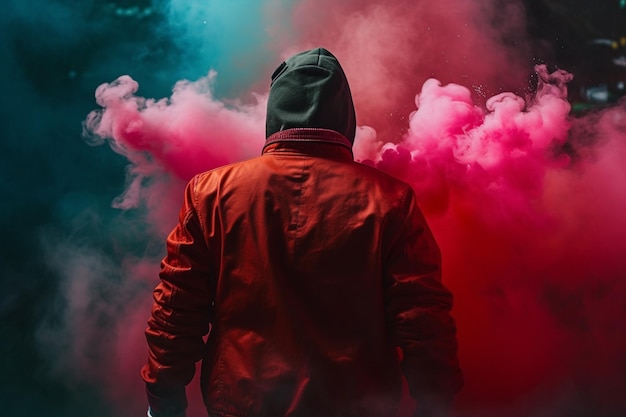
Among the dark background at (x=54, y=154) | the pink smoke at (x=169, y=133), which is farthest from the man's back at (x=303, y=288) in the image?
the dark background at (x=54, y=154)

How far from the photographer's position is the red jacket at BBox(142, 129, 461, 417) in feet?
4.46

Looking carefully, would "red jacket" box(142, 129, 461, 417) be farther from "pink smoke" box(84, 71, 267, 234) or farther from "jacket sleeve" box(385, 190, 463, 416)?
"pink smoke" box(84, 71, 267, 234)

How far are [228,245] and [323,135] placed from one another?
400 millimetres

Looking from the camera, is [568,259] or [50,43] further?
[50,43]

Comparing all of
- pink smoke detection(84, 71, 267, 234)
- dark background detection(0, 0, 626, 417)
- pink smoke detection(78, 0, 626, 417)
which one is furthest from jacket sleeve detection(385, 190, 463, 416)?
dark background detection(0, 0, 626, 417)

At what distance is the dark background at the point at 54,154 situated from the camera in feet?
7.67

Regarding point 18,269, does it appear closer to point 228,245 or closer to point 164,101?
point 164,101

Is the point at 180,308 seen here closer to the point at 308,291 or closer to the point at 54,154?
the point at 308,291

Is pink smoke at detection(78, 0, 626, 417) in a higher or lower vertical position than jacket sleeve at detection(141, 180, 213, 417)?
higher

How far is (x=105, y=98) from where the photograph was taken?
7.73 feet

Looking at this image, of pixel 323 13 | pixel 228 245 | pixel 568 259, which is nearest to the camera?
pixel 228 245

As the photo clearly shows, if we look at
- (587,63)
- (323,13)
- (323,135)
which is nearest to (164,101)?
(323,13)

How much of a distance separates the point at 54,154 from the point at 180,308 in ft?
4.41

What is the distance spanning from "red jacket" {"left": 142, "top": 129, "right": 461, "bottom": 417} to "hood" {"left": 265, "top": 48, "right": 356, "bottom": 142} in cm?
5
